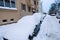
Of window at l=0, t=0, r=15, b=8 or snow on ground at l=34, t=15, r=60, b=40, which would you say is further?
window at l=0, t=0, r=15, b=8

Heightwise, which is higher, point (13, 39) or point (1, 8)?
point (1, 8)

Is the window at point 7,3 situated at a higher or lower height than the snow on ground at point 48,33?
higher

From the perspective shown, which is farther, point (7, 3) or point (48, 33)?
point (7, 3)

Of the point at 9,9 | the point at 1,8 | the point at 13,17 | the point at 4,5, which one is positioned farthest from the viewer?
the point at 13,17

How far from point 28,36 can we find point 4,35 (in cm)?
135

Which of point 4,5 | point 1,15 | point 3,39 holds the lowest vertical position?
point 3,39

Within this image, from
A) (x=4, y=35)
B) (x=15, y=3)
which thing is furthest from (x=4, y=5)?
(x=4, y=35)

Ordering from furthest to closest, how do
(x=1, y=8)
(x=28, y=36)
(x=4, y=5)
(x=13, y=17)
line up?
(x=13, y=17) < (x=4, y=5) < (x=1, y=8) < (x=28, y=36)

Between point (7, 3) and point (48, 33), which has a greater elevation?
point (7, 3)

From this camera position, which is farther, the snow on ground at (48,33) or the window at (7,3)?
the window at (7,3)

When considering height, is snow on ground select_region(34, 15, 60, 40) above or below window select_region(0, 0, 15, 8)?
below

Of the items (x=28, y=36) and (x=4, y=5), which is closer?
(x=28, y=36)

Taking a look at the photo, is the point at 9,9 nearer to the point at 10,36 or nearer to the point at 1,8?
the point at 1,8

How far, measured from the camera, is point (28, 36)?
7488 mm
